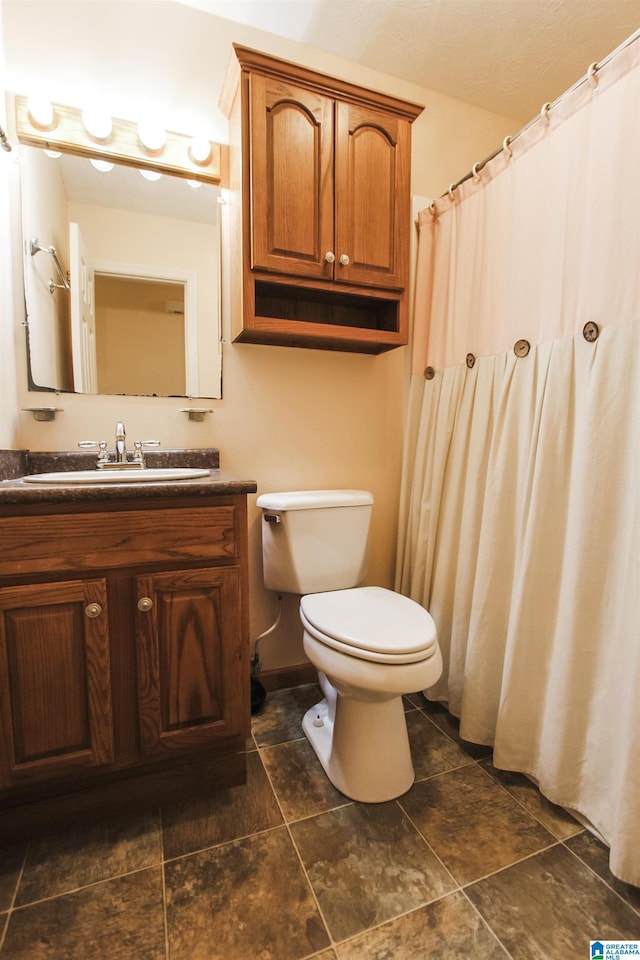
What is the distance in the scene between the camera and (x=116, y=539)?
3.39ft

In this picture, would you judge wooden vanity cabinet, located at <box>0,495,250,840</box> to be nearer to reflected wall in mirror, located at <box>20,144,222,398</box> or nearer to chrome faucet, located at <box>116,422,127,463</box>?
chrome faucet, located at <box>116,422,127,463</box>

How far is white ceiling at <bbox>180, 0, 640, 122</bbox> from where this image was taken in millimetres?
1463

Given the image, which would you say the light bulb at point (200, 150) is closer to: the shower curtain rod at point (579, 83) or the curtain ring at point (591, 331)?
the shower curtain rod at point (579, 83)

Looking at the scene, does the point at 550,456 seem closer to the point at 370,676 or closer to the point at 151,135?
the point at 370,676

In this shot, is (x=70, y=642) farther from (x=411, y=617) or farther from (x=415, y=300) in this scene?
(x=415, y=300)

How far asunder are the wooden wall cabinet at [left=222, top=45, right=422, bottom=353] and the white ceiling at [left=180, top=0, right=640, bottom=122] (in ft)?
1.15

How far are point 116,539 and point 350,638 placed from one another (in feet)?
2.06

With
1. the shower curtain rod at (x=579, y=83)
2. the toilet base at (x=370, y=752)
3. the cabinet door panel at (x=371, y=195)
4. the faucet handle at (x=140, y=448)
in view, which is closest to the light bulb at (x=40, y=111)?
the cabinet door panel at (x=371, y=195)

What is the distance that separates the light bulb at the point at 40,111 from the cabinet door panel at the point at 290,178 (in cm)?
62

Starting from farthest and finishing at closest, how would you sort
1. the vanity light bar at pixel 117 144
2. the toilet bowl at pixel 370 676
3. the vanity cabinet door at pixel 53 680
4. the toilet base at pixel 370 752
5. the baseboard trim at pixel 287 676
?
the baseboard trim at pixel 287 676
the vanity light bar at pixel 117 144
the toilet base at pixel 370 752
the toilet bowl at pixel 370 676
the vanity cabinet door at pixel 53 680

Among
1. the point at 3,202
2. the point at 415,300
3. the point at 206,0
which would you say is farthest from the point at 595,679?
the point at 206,0

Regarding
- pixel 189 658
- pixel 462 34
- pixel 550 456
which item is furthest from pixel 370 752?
pixel 462 34

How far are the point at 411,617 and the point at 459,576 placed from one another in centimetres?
31

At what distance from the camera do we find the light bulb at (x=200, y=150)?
1482 mm
